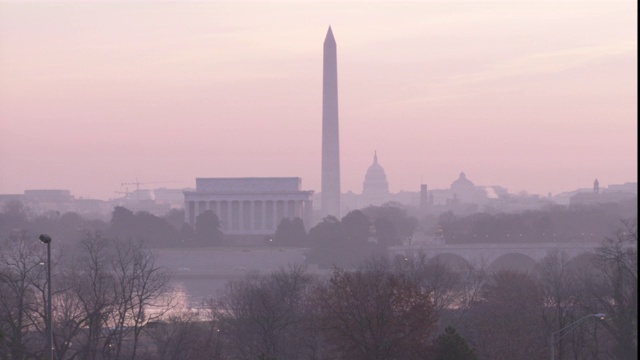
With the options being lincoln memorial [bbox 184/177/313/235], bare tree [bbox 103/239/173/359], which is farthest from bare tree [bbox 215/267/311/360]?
lincoln memorial [bbox 184/177/313/235]

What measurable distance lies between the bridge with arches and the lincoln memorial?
2805 centimetres

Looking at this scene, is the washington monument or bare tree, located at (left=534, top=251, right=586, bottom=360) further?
the washington monument

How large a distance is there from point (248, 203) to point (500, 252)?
33749 millimetres

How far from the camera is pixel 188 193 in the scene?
128 m

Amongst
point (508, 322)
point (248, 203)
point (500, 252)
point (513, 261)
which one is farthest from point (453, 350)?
point (248, 203)

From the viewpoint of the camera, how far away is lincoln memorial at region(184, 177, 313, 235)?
126250mm

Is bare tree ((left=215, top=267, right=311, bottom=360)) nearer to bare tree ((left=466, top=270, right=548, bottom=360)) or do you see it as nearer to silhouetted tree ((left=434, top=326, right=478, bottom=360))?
bare tree ((left=466, top=270, right=548, bottom=360))

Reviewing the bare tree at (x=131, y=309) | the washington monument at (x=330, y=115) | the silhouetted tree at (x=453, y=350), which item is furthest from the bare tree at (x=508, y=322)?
the washington monument at (x=330, y=115)

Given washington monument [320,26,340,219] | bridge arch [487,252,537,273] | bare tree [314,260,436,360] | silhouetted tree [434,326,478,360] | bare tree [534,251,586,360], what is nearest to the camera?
silhouetted tree [434,326,478,360]

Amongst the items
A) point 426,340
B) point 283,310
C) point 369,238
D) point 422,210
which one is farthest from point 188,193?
point 426,340

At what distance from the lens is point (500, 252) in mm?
97312

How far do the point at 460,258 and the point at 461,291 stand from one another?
42633mm

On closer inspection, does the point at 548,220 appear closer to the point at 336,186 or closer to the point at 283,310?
the point at 336,186

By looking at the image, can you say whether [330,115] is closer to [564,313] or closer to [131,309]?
[564,313]
